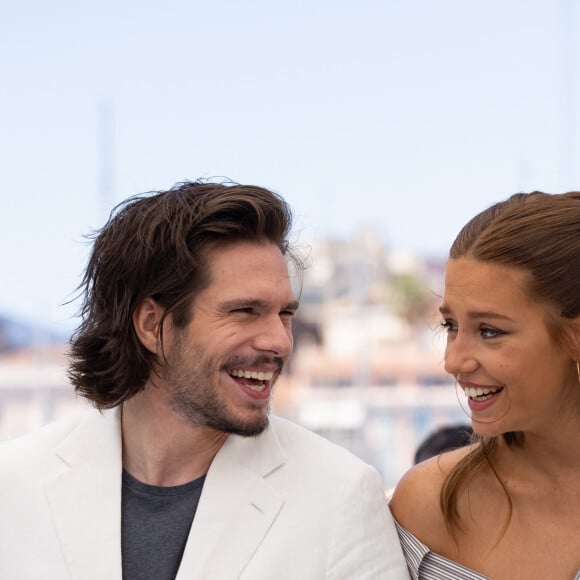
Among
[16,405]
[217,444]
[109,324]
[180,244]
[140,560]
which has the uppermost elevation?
[180,244]

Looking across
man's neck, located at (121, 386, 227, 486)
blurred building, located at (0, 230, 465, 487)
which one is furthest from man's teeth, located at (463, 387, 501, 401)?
blurred building, located at (0, 230, 465, 487)

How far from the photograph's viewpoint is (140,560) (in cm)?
258

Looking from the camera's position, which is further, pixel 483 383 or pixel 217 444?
pixel 217 444

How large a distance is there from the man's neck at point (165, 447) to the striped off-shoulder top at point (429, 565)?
0.52 meters

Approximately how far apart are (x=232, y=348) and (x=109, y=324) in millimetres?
424

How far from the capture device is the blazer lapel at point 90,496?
8.38 ft

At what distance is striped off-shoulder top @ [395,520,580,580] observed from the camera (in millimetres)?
2607

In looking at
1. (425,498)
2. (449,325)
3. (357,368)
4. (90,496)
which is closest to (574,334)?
(449,325)

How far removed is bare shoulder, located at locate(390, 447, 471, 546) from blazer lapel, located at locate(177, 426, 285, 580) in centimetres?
33

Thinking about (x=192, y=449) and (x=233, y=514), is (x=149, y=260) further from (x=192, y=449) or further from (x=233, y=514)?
(x=233, y=514)

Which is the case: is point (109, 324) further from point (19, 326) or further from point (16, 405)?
point (19, 326)

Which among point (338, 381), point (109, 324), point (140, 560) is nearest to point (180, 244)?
point (109, 324)

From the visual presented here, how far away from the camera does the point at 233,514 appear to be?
102 inches

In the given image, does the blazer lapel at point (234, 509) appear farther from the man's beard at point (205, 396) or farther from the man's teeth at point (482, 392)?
the man's teeth at point (482, 392)
